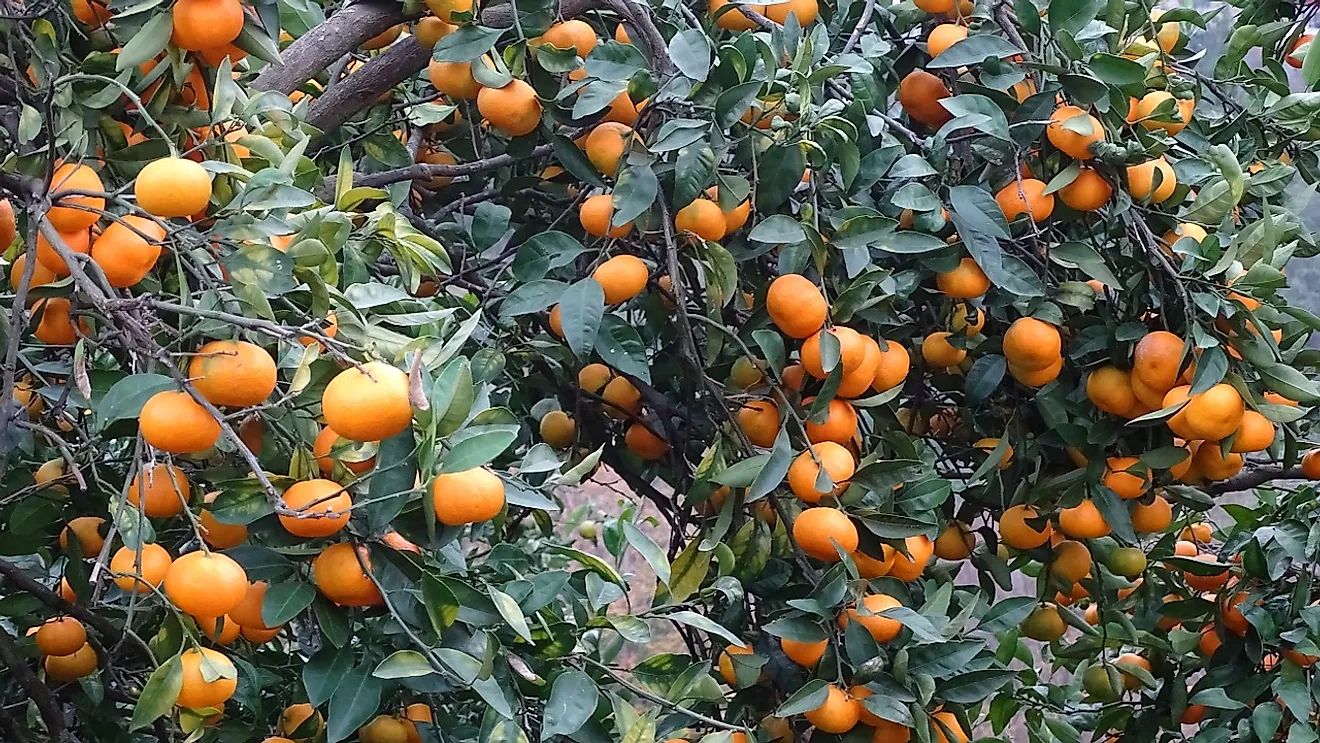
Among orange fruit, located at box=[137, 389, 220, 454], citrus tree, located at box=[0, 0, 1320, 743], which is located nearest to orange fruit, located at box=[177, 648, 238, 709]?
citrus tree, located at box=[0, 0, 1320, 743]

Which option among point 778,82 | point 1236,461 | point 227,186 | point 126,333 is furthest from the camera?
point 1236,461

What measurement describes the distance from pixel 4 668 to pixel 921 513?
0.90m

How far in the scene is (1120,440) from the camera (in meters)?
1.16

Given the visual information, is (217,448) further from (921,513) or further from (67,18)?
(921,513)

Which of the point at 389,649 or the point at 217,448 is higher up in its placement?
the point at 217,448

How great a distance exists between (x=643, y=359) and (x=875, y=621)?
300 mm

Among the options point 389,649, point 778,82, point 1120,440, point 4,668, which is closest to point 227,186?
point 389,649

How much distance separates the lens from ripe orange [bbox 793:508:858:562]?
0.98 metres

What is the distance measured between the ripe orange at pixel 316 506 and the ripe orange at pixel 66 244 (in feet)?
0.64

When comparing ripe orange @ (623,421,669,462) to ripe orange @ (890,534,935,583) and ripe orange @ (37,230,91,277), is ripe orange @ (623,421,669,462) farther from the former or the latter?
ripe orange @ (37,230,91,277)

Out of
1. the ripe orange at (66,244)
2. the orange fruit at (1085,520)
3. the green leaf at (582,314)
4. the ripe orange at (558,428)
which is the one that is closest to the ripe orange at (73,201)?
the ripe orange at (66,244)

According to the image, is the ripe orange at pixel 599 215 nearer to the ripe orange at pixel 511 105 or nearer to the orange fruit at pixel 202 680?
the ripe orange at pixel 511 105

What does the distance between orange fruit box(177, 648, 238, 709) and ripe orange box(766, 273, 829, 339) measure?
52 centimetres

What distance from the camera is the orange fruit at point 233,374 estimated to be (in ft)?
2.08
